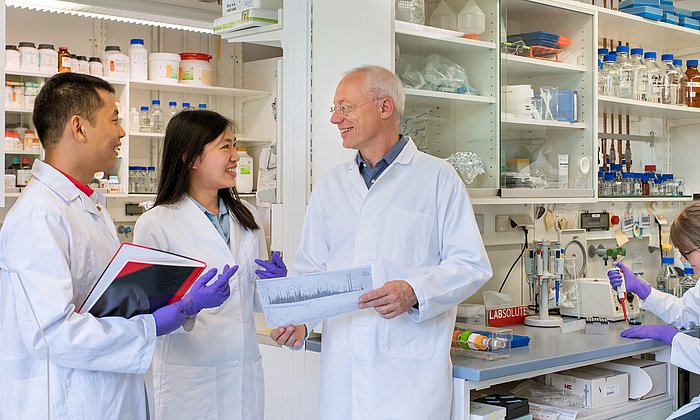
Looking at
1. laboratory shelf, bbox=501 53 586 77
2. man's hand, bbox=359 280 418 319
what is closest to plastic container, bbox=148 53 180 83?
laboratory shelf, bbox=501 53 586 77

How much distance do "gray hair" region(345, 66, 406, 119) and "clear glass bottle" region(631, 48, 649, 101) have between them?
1.97m

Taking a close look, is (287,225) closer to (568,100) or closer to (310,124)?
(310,124)

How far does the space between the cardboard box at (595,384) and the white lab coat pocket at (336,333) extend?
1.03m

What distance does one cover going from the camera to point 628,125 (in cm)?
441

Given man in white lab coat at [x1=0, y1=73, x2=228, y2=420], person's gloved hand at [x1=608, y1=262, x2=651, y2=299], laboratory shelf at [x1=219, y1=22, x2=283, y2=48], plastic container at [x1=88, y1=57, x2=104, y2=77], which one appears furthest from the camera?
plastic container at [x1=88, y1=57, x2=104, y2=77]

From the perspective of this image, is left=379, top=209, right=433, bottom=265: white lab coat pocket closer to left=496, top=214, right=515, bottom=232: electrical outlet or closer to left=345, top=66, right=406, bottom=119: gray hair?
left=345, top=66, right=406, bottom=119: gray hair

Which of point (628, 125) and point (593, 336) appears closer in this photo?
point (593, 336)

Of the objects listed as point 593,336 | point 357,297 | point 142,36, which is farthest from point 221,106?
point 357,297

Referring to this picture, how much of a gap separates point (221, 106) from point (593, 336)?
148 inches

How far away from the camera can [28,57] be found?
4.94m

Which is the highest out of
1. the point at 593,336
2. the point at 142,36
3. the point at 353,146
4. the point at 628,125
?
the point at 142,36

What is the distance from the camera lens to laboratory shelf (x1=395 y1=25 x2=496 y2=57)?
300cm

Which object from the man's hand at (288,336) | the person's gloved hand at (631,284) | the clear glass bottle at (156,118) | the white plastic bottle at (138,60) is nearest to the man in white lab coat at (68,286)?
the man's hand at (288,336)

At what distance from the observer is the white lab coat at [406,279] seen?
2.32 meters
